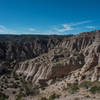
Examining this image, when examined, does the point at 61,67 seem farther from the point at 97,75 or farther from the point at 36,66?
the point at 97,75

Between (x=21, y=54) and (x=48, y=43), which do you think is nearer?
(x=21, y=54)

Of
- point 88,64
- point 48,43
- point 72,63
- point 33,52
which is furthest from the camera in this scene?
point 48,43

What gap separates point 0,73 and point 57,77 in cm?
2151

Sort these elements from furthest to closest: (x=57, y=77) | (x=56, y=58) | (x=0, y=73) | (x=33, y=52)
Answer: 1. (x=33, y=52)
2. (x=0, y=73)
3. (x=56, y=58)
4. (x=57, y=77)

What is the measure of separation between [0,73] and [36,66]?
47.1 feet

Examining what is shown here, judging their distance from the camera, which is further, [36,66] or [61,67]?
[36,66]

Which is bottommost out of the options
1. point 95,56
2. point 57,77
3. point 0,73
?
point 0,73

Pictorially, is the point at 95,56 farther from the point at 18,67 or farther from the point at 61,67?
the point at 18,67

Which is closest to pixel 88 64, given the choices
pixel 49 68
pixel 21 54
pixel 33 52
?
pixel 49 68

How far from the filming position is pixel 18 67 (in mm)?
42750

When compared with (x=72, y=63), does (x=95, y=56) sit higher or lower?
higher

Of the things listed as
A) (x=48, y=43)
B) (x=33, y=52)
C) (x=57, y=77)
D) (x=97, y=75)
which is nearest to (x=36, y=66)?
(x=57, y=77)

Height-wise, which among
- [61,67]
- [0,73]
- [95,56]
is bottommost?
[0,73]

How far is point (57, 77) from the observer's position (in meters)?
27.3
